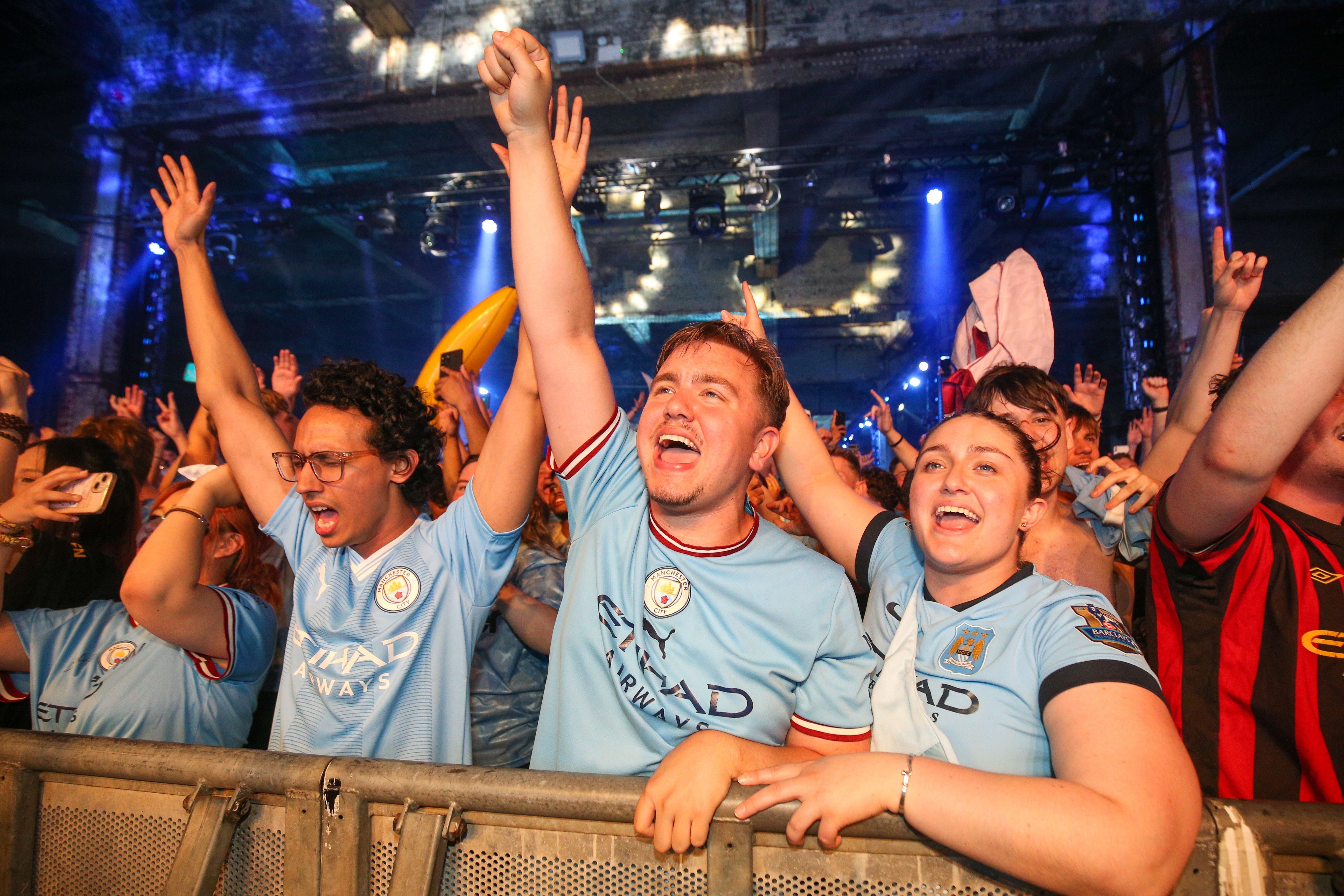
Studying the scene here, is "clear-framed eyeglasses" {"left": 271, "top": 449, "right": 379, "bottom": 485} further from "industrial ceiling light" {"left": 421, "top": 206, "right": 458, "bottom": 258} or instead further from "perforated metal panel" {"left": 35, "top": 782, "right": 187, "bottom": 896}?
"industrial ceiling light" {"left": 421, "top": 206, "right": 458, "bottom": 258}

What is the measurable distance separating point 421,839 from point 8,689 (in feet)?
6.38

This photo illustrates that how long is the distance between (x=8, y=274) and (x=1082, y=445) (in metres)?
15.6

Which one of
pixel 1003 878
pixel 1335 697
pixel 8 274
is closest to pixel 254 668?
pixel 1003 878

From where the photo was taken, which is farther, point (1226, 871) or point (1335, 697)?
point (1335, 697)

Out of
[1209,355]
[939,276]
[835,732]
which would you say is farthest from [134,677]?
[939,276]

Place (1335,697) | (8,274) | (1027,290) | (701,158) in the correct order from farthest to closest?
(8,274) → (701,158) → (1027,290) → (1335,697)

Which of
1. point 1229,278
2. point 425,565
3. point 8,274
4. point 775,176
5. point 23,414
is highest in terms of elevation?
point 775,176

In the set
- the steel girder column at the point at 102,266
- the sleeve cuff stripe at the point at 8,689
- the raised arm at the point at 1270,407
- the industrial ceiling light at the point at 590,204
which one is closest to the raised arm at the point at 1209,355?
the raised arm at the point at 1270,407

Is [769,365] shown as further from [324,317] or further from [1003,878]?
[324,317]

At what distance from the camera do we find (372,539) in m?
1.93

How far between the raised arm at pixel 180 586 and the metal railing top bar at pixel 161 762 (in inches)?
18.5

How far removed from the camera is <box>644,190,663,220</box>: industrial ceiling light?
380 inches

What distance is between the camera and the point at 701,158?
9227mm

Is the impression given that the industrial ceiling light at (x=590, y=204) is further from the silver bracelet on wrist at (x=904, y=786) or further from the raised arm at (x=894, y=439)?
the silver bracelet on wrist at (x=904, y=786)
